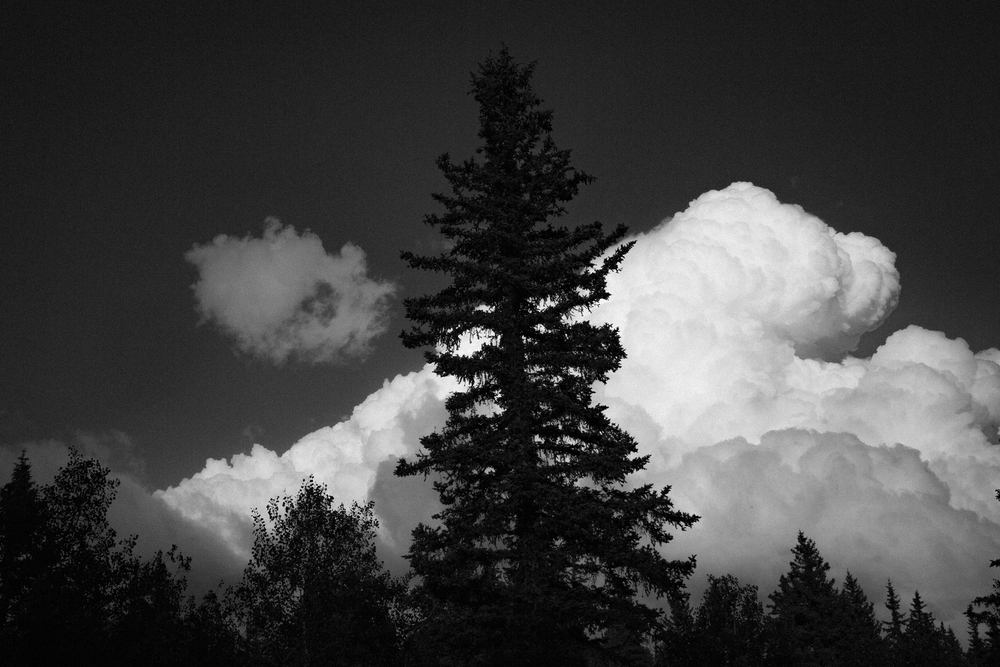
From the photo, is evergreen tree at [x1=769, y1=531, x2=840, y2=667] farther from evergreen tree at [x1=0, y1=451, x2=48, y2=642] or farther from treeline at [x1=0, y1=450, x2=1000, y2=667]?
evergreen tree at [x1=0, y1=451, x2=48, y2=642]

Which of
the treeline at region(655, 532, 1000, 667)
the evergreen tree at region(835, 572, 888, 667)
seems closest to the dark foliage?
the treeline at region(655, 532, 1000, 667)

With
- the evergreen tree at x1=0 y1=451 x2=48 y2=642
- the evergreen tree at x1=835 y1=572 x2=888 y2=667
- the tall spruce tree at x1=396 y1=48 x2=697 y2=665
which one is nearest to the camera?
the tall spruce tree at x1=396 y1=48 x2=697 y2=665

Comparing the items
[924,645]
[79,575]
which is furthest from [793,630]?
[79,575]

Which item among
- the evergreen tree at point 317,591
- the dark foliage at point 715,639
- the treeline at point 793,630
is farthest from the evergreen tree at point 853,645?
the evergreen tree at point 317,591

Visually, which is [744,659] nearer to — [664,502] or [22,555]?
[664,502]

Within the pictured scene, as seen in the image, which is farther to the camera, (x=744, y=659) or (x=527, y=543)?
(x=744, y=659)

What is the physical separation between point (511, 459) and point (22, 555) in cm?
2582

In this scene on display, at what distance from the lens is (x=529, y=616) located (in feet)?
58.3

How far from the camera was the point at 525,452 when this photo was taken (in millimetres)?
19922

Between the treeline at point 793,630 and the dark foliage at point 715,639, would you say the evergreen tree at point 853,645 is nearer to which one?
the treeline at point 793,630

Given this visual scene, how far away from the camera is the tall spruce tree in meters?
19.1

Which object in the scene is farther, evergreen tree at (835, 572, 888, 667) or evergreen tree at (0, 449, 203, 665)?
evergreen tree at (835, 572, 888, 667)

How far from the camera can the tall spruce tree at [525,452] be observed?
1908cm

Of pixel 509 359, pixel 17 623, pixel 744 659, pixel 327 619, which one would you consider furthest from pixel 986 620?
pixel 17 623
